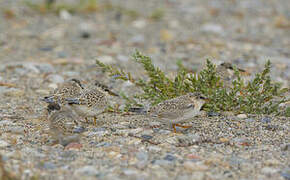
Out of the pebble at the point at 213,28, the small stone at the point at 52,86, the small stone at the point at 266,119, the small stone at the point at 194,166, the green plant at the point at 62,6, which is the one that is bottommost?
the small stone at the point at 194,166

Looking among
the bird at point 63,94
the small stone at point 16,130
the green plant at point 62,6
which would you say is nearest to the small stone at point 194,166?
the small stone at point 16,130

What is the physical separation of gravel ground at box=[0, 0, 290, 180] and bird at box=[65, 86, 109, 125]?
192 mm

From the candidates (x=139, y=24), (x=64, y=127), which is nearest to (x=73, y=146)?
(x=64, y=127)

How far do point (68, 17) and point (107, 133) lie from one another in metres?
7.65

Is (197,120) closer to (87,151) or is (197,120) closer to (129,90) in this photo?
(87,151)

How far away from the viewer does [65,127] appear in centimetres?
521

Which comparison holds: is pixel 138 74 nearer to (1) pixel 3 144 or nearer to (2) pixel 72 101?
(2) pixel 72 101

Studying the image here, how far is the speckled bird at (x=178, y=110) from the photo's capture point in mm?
5297

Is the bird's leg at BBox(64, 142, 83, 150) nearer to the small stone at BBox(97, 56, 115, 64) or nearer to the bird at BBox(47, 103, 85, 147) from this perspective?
the bird at BBox(47, 103, 85, 147)

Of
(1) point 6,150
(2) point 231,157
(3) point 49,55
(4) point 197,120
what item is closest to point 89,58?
(3) point 49,55

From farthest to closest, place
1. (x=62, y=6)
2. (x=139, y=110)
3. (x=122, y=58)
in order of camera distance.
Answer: (x=62, y=6)
(x=122, y=58)
(x=139, y=110)

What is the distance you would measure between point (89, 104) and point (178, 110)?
1.14m

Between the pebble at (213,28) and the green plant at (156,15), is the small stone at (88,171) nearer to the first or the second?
the pebble at (213,28)

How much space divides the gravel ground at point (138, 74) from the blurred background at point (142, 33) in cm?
3
